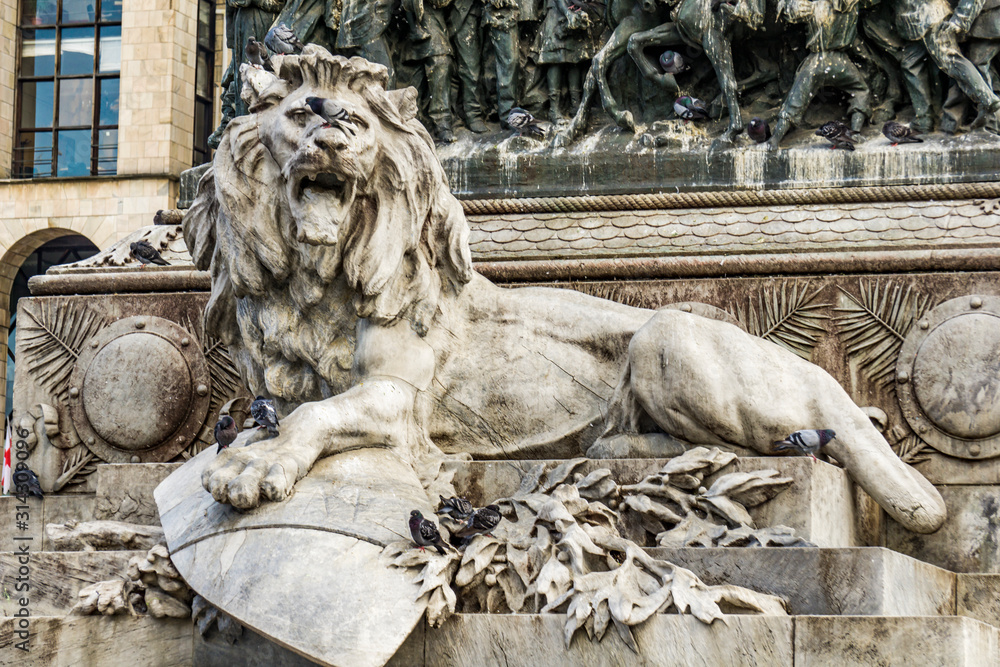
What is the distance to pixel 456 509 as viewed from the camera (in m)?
6.19

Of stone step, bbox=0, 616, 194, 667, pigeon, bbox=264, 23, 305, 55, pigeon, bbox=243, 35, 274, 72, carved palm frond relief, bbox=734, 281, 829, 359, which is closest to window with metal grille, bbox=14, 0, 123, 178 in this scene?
pigeon, bbox=243, 35, 274, 72

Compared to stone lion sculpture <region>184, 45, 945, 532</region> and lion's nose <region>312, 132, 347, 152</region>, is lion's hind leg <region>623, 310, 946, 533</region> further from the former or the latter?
lion's nose <region>312, 132, 347, 152</region>

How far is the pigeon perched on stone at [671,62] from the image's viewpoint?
32.6 ft

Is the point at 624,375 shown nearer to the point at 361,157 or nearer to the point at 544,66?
the point at 361,157

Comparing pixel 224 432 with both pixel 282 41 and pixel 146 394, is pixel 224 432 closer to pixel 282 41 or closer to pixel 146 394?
pixel 146 394

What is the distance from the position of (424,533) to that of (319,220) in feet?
5.80

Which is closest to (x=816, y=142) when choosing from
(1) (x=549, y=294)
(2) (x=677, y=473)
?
(1) (x=549, y=294)

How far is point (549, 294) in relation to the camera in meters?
7.96

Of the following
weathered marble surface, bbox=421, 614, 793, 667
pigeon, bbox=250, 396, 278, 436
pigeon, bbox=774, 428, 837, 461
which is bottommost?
weathered marble surface, bbox=421, 614, 793, 667

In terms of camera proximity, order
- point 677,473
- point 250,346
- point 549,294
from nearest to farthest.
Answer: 1. point 677,473
2. point 250,346
3. point 549,294

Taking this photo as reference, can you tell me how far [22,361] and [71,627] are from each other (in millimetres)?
3815

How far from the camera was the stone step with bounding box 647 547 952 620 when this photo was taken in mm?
5953

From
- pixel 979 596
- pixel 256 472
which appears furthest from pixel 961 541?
pixel 256 472

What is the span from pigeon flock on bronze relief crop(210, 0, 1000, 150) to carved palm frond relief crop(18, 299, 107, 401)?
2.21m
